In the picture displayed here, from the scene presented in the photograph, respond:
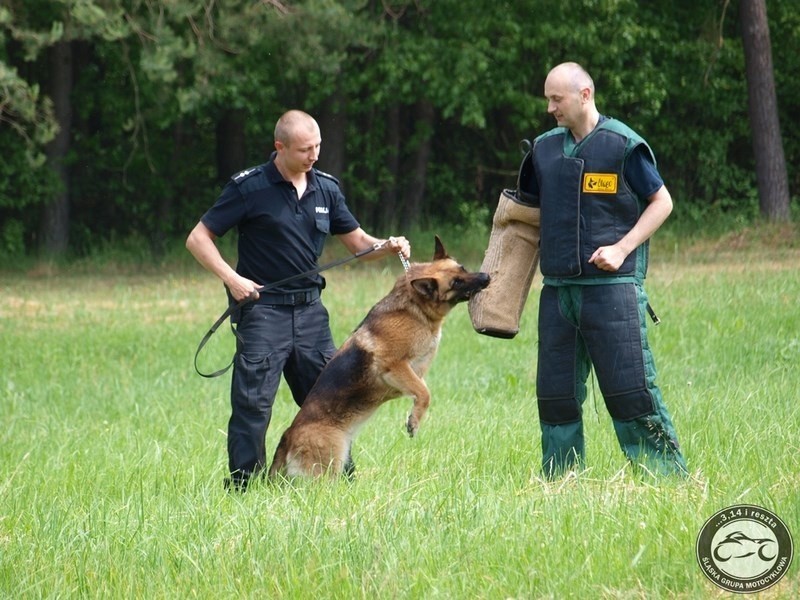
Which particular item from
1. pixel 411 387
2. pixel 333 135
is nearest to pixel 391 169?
pixel 333 135

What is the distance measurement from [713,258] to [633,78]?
22.8 feet

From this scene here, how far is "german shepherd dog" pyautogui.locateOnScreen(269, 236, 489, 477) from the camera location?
19.1ft

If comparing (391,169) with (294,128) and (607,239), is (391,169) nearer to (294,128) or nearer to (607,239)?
(294,128)

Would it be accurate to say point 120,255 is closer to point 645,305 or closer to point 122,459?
point 122,459

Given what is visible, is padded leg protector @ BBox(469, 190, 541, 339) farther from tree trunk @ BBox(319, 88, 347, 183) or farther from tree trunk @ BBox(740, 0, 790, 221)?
tree trunk @ BBox(319, 88, 347, 183)

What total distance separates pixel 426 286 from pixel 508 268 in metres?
0.42

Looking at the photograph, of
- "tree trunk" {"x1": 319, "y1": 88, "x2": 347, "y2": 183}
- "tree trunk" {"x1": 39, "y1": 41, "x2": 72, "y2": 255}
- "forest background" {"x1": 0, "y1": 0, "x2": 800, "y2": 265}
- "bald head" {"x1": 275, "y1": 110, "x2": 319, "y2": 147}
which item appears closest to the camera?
"bald head" {"x1": 275, "y1": 110, "x2": 319, "y2": 147}

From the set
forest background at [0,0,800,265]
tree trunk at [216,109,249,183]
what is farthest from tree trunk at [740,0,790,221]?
tree trunk at [216,109,249,183]

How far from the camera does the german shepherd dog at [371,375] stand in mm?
5820

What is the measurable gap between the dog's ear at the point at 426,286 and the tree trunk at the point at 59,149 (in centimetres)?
1910

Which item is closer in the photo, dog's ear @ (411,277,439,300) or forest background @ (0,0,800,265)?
dog's ear @ (411,277,439,300)

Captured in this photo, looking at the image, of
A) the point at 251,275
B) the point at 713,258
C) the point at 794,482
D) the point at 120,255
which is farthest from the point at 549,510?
the point at 120,255

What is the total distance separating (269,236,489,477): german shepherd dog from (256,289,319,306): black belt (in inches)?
15.9

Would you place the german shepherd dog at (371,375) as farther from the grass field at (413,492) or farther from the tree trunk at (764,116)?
the tree trunk at (764,116)
